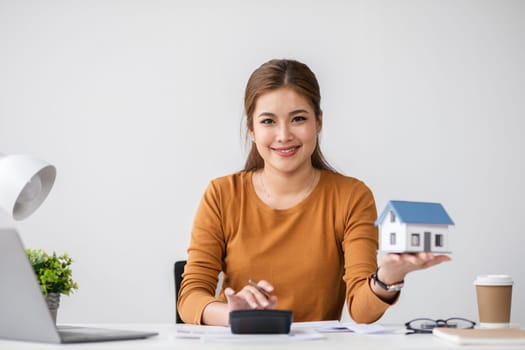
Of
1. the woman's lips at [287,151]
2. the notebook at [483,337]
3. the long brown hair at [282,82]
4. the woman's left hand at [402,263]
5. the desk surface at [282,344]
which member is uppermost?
the long brown hair at [282,82]

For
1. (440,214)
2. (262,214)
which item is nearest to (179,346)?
(440,214)

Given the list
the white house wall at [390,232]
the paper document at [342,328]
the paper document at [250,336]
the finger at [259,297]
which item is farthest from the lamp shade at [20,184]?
the white house wall at [390,232]

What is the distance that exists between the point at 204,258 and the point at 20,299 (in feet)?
2.87

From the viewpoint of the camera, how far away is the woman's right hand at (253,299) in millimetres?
1486

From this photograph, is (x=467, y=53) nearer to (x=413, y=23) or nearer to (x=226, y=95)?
(x=413, y=23)

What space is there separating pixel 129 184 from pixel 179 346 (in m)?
2.29

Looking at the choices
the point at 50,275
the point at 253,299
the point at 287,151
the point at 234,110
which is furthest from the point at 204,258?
the point at 234,110

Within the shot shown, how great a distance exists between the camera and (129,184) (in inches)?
133

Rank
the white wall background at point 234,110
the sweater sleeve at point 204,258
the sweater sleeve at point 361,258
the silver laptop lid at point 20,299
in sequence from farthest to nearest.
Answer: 1. the white wall background at point 234,110
2. the sweater sleeve at point 204,258
3. the sweater sleeve at point 361,258
4. the silver laptop lid at point 20,299

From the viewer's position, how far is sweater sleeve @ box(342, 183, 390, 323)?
5.57ft

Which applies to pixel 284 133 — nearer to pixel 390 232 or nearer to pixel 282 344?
pixel 390 232

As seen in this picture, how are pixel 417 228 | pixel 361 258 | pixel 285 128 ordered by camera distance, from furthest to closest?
pixel 285 128, pixel 361 258, pixel 417 228

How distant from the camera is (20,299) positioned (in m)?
1.16

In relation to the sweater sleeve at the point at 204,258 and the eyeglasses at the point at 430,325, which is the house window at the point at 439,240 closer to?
the eyeglasses at the point at 430,325
